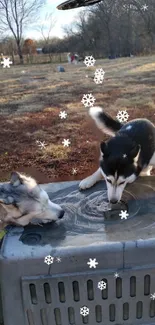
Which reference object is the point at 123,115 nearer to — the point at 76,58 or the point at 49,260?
the point at 76,58

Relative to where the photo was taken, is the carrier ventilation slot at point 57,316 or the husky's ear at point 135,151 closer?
the carrier ventilation slot at point 57,316

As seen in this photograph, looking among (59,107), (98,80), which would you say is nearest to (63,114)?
(59,107)

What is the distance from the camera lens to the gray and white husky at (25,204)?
2.19 ft

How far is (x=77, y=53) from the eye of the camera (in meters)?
1.26

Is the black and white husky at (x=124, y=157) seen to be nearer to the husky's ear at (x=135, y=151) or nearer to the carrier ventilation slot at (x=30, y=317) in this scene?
the husky's ear at (x=135, y=151)

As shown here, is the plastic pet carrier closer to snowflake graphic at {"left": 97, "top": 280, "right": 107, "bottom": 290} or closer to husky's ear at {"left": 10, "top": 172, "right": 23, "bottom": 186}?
snowflake graphic at {"left": 97, "top": 280, "right": 107, "bottom": 290}

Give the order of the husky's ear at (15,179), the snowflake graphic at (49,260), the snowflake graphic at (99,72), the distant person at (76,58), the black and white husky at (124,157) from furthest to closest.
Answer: the snowflake graphic at (99,72), the distant person at (76,58), the black and white husky at (124,157), the husky's ear at (15,179), the snowflake graphic at (49,260)

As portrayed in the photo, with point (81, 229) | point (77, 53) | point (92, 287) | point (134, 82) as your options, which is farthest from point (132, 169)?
point (134, 82)

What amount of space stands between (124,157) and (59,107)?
3.08ft

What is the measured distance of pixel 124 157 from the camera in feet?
2.67

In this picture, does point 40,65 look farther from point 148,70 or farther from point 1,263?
point 1,263

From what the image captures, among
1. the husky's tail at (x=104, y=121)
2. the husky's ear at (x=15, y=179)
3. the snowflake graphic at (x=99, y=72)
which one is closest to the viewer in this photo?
the husky's ear at (x=15, y=179)

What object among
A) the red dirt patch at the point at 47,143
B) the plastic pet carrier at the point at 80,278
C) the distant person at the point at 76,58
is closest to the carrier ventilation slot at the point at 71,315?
the plastic pet carrier at the point at 80,278
